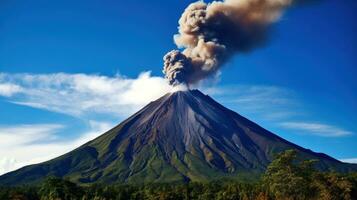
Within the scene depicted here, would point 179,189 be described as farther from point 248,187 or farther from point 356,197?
point 356,197

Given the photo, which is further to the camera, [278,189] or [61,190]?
[61,190]

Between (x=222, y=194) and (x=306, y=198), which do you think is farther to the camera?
(x=222, y=194)

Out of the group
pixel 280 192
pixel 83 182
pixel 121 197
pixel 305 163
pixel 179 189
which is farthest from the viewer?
pixel 83 182

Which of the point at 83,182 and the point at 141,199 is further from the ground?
the point at 83,182

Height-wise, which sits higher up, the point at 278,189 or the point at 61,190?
the point at 61,190

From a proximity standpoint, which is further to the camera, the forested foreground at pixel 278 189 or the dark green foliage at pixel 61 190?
the dark green foliage at pixel 61 190

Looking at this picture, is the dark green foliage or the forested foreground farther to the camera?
the dark green foliage

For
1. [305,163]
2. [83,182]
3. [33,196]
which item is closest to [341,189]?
[305,163]

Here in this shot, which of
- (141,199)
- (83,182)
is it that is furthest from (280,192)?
(83,182)

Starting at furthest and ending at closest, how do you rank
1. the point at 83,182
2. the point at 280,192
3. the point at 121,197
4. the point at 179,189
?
1. the point at 83,182
2. the point at 179,189
3. the point at 121,197
4. the point at 280,192

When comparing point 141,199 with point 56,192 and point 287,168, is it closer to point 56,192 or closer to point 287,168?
point 56,192
